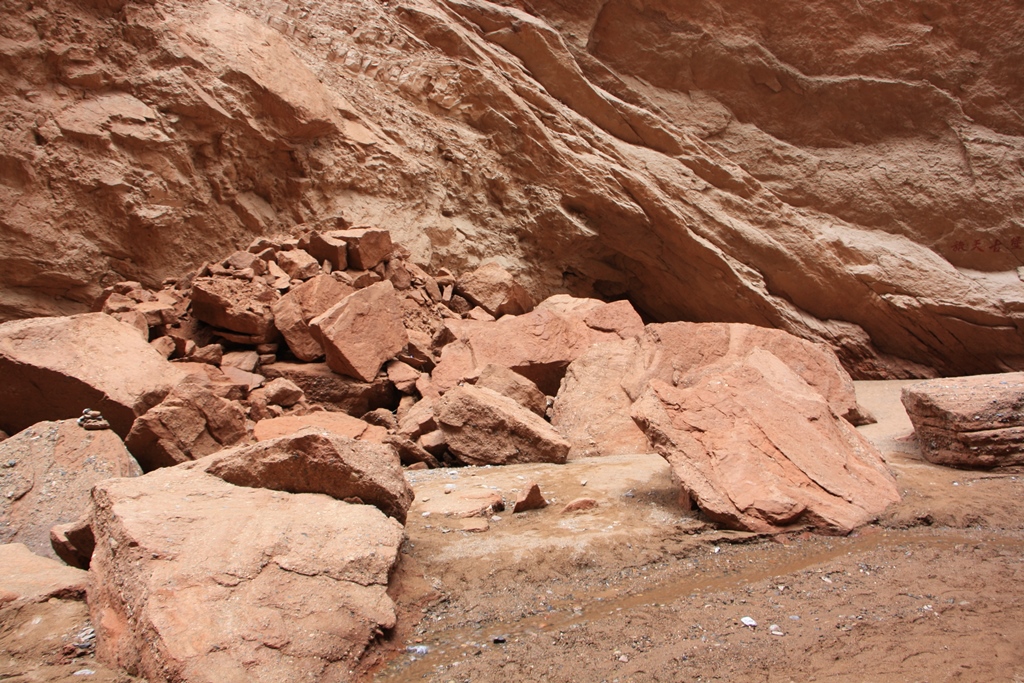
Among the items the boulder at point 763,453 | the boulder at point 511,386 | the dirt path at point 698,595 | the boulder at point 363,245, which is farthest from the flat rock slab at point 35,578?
the boulder at point 363,245

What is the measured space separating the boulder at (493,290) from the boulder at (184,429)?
3.40 meters

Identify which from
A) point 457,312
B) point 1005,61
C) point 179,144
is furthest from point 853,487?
point 1005,61

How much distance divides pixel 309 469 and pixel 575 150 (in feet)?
19.3

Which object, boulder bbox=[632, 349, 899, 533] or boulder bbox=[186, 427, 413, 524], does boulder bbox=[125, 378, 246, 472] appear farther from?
boulder bbox=[632, 349, 899, 533]

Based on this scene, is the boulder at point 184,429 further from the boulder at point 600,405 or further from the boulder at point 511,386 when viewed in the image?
the boulder at point 600,405

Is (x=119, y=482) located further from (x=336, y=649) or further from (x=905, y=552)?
(x=905, y=552)

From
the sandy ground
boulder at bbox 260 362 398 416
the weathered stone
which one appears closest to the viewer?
the sandy ground

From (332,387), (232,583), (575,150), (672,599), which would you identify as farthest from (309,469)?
(575,150)

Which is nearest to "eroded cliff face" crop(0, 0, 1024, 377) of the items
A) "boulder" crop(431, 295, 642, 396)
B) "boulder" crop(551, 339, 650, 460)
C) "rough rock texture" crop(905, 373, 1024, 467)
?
"boulder" crop(431, 295, 642, 396)

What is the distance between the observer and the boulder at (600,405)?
4.40 meters

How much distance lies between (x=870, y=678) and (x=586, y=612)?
0.78 m

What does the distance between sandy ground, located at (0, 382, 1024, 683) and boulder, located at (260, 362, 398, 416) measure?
201 centimetres

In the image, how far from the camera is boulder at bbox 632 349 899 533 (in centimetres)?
276

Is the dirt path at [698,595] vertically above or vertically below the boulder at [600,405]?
above
